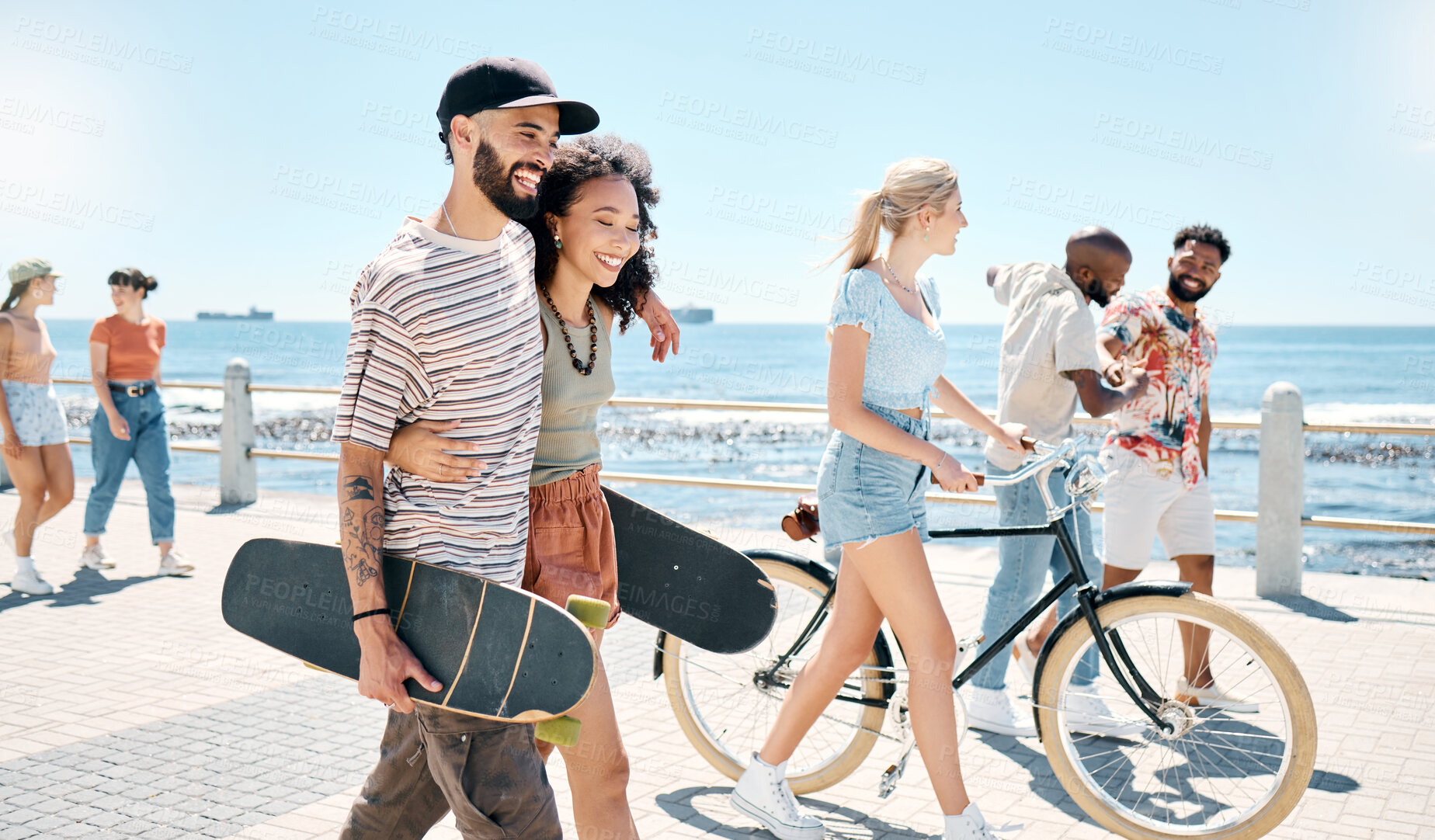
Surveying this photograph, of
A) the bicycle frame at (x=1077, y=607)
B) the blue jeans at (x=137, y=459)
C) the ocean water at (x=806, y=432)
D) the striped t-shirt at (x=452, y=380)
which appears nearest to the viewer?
the striped t-shirt at (x=452, y=380)

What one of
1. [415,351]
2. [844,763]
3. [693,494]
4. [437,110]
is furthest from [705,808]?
[693,494]

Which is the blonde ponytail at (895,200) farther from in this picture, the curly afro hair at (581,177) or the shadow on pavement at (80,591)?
the shadow on pavement at (80,591)

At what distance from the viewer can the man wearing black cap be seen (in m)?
2.05

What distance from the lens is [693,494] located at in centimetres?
2075

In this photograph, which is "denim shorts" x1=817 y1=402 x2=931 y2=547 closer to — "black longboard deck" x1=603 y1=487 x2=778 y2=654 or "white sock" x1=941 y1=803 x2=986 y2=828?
"black longboard deck" x1=603 y1=487 x2=778 y2=654

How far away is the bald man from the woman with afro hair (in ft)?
7.07

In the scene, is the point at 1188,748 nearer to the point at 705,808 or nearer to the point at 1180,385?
the point at 1180,385

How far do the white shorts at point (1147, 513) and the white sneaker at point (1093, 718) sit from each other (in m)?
0.62

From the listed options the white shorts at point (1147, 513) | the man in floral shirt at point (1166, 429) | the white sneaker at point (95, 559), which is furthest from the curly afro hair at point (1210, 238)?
the white sneaker at point (95, 559)

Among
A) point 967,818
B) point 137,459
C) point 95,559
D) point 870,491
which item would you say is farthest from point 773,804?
point 95,559

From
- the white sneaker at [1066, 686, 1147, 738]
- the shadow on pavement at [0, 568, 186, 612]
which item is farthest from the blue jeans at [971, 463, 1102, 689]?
the shadow on pavement at [0, 568, 186, 612]

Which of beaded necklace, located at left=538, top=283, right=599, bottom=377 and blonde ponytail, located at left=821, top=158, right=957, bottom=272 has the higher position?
blonde ponytail, located at left=821, top=158, right=957, bottom=272

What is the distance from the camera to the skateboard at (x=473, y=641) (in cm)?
207

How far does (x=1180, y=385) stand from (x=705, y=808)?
266 cm
